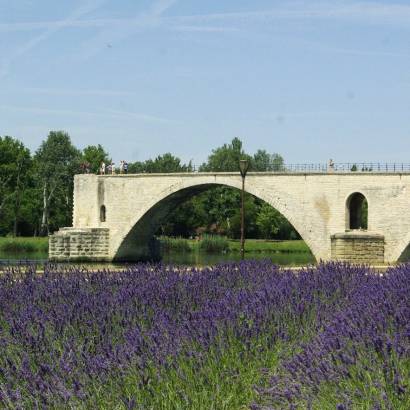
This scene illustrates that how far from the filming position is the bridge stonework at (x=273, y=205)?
3512 cm

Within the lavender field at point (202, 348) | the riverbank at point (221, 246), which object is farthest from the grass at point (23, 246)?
the lavender field at point (202, 348)

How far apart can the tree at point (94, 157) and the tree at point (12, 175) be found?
492 cm

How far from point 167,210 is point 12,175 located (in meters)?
20.9

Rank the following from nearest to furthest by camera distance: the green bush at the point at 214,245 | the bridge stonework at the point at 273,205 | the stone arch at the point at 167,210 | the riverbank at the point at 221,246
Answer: the bridge stonework at the point at 273,205 → the stone arch at the point at 167,210 → the green bush at the point at 214,245 → the riverbank at the point at 221,246

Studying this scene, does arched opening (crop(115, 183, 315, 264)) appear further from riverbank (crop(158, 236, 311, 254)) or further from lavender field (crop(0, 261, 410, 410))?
lavender field (crop(0, 261, 410, 410))

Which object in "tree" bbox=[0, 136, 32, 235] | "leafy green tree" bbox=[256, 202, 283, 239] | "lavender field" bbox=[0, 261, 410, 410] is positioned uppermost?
"tree" bbox=[0, 136, 32, 235]

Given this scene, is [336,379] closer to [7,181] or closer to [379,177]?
[379,177]

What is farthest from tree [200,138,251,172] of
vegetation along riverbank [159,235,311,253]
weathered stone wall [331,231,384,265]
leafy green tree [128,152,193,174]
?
weathered stone wall [331,231,384,265]

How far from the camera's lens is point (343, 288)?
10234 mm

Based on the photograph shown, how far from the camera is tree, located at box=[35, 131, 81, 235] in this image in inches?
2562

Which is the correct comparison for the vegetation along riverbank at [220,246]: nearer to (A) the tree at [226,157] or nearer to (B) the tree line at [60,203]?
(B) the tree line at [60,203]

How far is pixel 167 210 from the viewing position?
1863 inches

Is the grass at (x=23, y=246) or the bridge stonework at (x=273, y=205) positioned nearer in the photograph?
the bridge stonework at (x=273, y=205)

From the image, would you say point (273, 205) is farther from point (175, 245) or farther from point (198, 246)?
point (175, 245)
